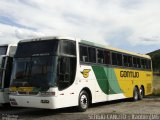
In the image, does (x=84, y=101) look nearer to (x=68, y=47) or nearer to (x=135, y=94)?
(x=68, y=47)

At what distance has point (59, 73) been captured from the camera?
14180mm

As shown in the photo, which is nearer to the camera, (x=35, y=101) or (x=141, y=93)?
(x=35, y=101)

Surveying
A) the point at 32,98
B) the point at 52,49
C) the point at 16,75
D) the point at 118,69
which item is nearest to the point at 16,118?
the point at 32,98

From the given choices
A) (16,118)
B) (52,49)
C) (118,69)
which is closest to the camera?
(16,118)

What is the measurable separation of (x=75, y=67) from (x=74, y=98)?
133 cm

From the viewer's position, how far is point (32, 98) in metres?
14.1

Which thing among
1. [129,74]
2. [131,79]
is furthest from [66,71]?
[131,79]

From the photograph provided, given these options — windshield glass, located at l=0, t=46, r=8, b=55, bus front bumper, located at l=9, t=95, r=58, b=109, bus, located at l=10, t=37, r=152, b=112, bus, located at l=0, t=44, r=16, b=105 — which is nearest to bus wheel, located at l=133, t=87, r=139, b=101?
bus, located at l=10, t=37, r=152, b=112

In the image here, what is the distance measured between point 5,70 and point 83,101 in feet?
12.9

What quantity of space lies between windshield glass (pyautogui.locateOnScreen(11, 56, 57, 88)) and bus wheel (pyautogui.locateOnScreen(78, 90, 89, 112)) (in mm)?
2222

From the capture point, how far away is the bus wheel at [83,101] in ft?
51.1

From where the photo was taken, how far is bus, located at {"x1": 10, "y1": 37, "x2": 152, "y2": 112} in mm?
13984

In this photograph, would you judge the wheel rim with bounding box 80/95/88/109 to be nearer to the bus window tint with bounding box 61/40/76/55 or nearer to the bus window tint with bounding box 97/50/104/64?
the bus window tint with bounding box 61/40/76/55

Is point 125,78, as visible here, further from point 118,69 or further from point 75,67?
point 75,67
